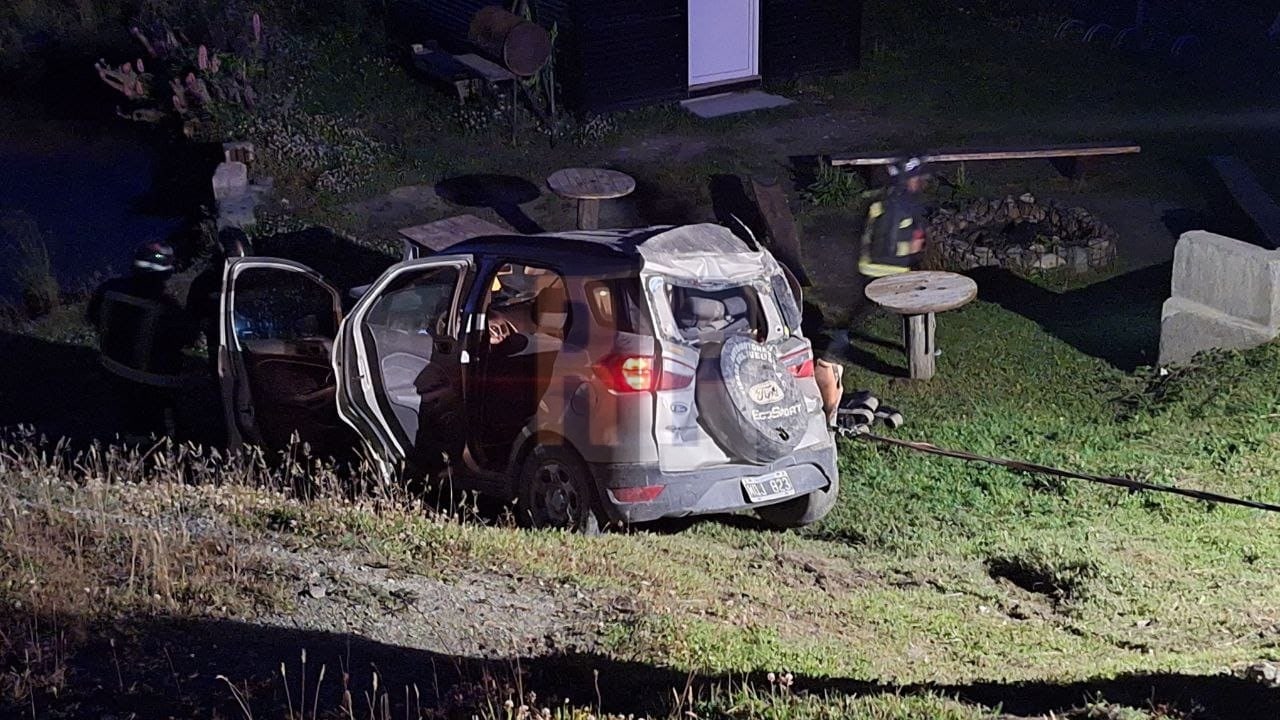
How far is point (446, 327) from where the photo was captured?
8.52 metres

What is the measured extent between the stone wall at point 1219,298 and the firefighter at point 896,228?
334cm

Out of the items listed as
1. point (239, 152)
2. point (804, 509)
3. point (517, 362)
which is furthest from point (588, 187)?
point (804, 509)

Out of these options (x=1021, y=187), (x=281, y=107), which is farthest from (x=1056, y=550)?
(x=281, y=107)

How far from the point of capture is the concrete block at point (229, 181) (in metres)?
15.8

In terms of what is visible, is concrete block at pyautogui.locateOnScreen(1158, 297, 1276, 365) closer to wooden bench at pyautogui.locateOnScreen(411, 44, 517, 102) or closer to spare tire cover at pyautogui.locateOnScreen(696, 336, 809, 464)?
spare tire cover at pyautogui.locateOnScreen(696, 336, 809, 464)

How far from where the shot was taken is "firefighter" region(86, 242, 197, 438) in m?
9.71

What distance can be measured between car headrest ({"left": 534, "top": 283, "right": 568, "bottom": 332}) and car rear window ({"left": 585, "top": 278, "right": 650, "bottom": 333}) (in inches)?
12.2

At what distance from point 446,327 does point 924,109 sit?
12.7 metres

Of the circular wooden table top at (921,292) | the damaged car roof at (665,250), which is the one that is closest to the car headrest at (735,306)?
the damaged car roof at (665,250)

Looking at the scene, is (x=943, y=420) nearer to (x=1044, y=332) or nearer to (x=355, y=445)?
(x=1044, y=332)

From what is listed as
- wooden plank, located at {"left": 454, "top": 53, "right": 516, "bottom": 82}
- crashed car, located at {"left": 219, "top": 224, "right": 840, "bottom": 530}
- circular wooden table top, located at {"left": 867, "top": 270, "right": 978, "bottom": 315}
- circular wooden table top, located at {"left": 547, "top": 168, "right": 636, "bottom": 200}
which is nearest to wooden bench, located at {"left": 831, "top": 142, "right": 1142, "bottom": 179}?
circular wooden table top, located at {"left": 547, "top": 168, "right": 636, "bottom": 200}

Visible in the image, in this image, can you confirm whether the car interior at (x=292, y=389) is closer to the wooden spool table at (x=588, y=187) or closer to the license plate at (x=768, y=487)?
the license plate at (x=768, y=487)

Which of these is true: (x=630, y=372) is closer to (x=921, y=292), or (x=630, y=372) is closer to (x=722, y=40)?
(x=921, y=292)

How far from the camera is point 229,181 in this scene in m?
15.8
